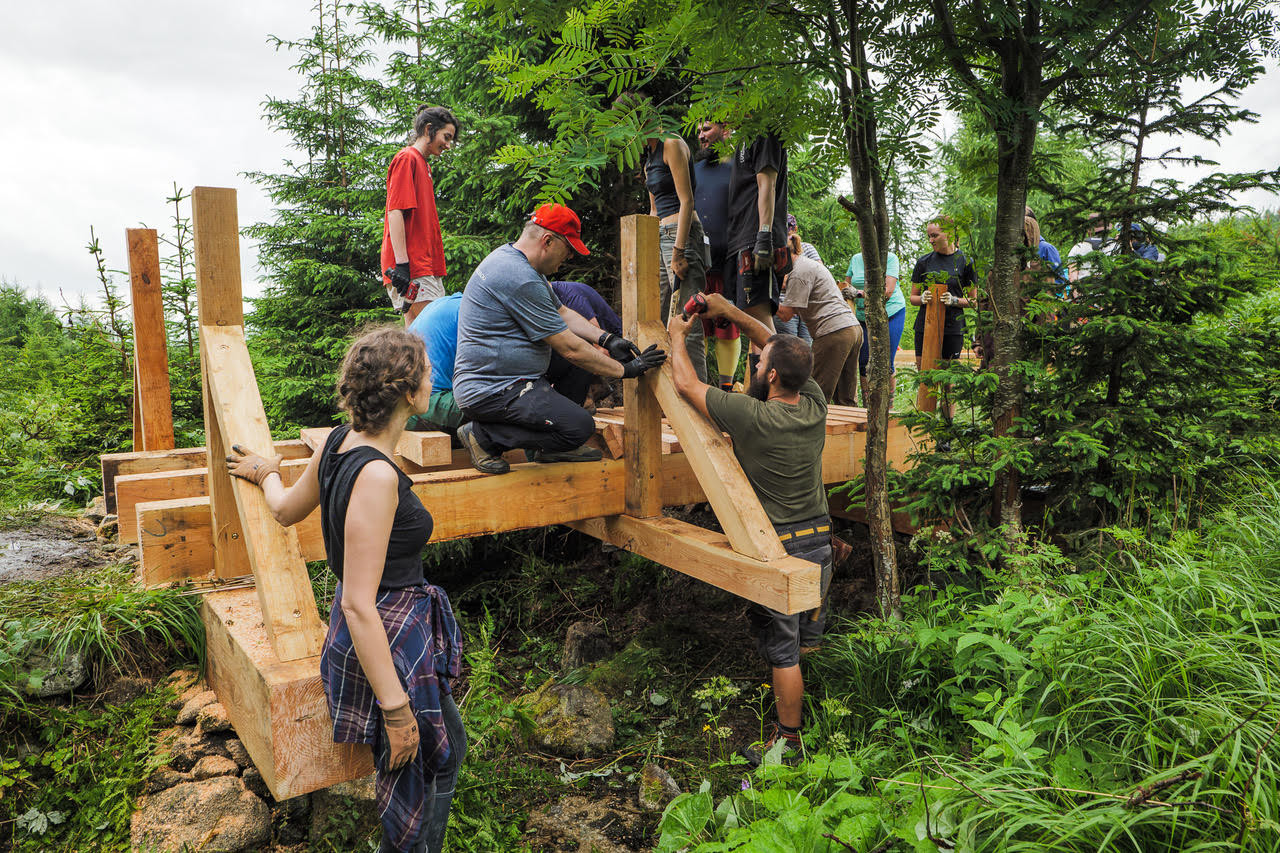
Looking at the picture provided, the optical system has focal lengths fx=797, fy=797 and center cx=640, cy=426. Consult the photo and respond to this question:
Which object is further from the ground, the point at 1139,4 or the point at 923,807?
the point at 1139,4

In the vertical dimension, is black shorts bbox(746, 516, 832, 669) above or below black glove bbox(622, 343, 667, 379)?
below

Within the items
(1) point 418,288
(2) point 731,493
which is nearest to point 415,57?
(1) point 418,288

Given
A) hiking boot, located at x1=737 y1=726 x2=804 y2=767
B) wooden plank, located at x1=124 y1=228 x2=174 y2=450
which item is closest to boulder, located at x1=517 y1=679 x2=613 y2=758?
hiking boot, located at x1=737 y1=726 x2=804 y2=767

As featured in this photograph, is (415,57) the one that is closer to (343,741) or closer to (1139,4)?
(1139,4)

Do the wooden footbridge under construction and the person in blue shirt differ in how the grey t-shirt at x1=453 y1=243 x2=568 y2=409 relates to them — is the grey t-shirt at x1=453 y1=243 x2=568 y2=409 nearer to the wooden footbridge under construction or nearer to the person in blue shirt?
the wooden footbridge under construction

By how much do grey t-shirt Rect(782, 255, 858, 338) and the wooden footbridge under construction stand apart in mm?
1719

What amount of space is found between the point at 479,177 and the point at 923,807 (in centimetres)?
654

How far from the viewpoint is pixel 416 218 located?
16.1 ft

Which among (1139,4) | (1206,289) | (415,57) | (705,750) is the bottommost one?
(705,750)

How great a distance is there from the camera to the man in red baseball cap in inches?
144

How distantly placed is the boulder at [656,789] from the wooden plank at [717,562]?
90 cm

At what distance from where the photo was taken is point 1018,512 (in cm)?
400

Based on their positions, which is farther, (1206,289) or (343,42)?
(343,42)

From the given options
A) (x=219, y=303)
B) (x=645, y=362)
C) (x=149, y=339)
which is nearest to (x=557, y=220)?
(x=645, y=362)
